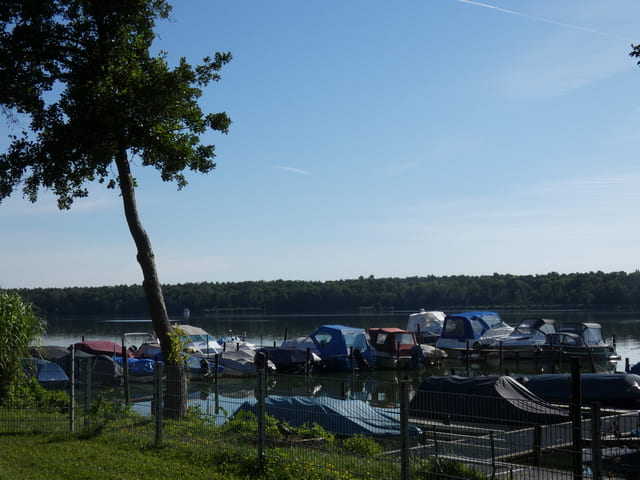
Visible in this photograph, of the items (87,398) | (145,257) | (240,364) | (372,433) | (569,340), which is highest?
(145,257)

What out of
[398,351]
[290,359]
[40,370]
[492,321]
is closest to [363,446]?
[40,370]

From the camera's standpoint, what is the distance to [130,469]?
10.2 m

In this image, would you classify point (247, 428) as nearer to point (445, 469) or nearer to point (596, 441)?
point (445, 469)

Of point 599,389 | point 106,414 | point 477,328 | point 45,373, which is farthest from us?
point 477,328

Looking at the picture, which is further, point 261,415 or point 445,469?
point 261,415

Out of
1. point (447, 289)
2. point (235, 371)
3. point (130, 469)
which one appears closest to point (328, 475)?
point (130, 469)

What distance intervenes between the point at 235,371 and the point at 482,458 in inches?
1096

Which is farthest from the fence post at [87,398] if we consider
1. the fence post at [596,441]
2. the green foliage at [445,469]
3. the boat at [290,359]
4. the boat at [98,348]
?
the boat at [98,348]

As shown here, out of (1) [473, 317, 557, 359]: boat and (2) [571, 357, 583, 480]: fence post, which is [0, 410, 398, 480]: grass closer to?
(2) [571, 357, 583, 480]: fence post

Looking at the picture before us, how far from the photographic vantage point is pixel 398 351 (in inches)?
1641

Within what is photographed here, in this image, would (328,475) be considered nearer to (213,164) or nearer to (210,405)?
(210,405)

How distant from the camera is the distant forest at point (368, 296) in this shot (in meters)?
132

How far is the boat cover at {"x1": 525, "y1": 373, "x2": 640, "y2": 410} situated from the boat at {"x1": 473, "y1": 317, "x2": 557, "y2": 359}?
19291 mm

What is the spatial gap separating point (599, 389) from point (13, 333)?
17831mm
